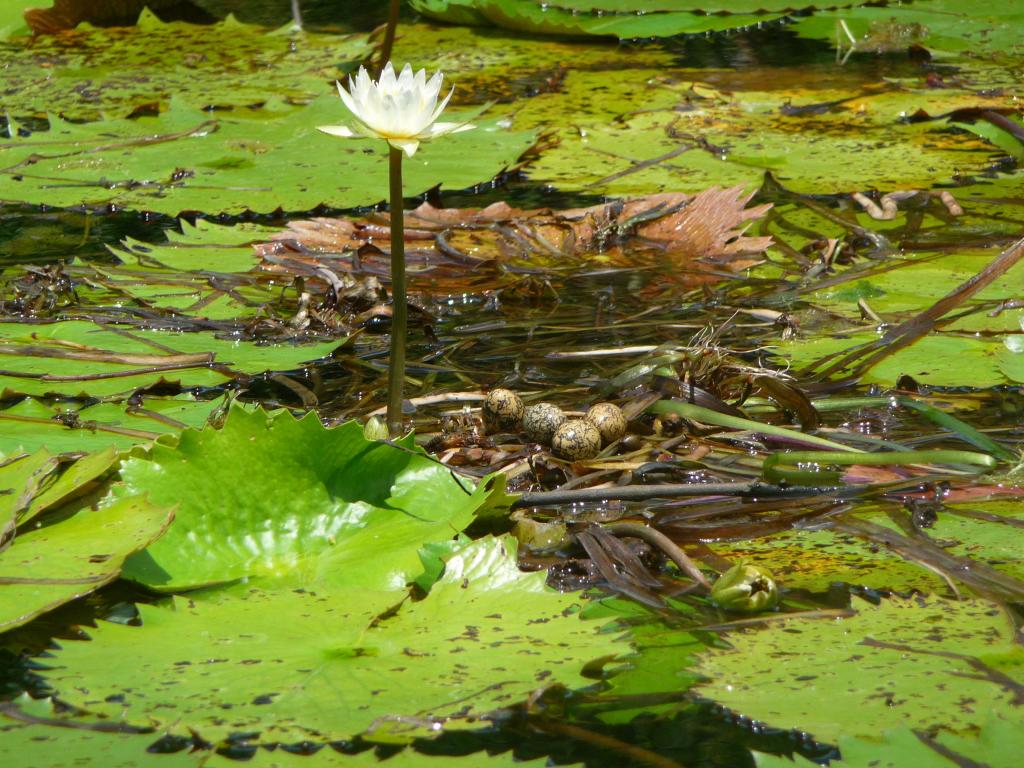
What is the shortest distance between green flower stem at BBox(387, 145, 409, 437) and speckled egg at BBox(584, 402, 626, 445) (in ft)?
A: 0.83

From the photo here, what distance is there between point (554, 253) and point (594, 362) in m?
0.63

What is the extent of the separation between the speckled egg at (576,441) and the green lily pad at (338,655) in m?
0.33

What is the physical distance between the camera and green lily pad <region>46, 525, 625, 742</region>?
1.02 meters

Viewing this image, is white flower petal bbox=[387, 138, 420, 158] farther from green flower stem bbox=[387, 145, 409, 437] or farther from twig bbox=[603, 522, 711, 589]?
twig bbox=[603, 522, 711, 589]

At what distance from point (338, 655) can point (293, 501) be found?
305 mm

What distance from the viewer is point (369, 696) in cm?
104

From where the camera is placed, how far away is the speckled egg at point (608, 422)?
161cm

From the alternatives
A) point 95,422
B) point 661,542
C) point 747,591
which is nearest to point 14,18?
point 95,422

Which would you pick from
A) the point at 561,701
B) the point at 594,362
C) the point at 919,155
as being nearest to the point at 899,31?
the point at 919,155

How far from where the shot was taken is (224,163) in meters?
3.00

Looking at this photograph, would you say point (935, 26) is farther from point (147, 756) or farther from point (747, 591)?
point (147, 756)

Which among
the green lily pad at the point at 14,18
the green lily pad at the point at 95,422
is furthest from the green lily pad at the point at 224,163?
the green lily pad at the point at 14,18

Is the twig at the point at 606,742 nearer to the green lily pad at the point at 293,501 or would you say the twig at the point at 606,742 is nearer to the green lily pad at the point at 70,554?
the green lily pad at the point at 293,501

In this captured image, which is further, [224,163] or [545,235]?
[224,163]
